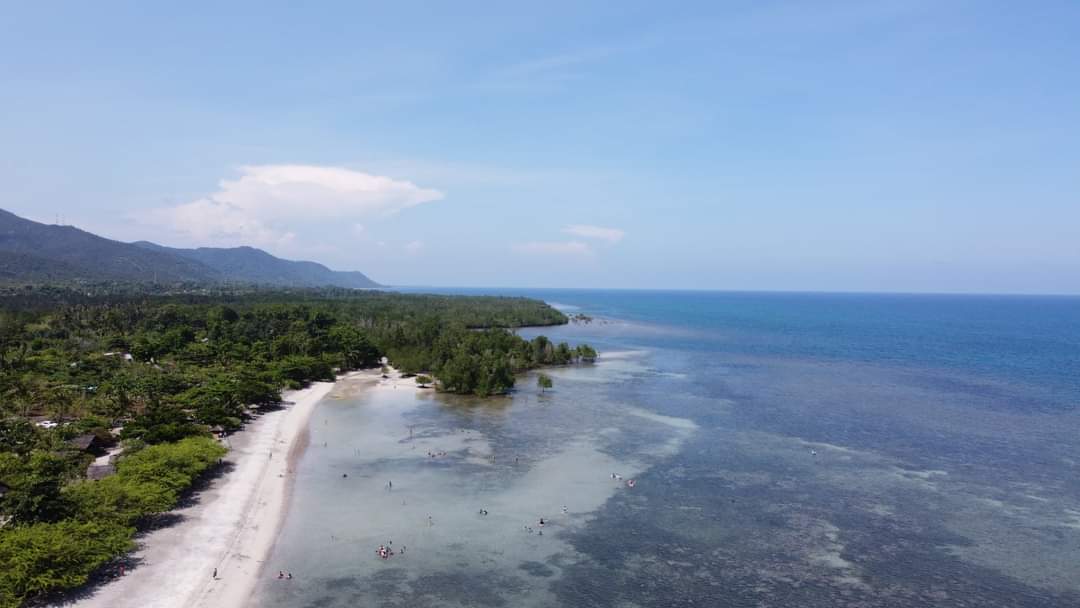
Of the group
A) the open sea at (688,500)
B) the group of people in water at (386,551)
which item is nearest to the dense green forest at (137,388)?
the open sea at (688,500)

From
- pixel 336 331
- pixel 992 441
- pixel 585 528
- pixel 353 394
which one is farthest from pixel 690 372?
pixel 585 528

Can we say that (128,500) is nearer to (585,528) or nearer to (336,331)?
(585,528)

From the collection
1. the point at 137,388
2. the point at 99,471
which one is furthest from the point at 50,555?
the point at 137,388

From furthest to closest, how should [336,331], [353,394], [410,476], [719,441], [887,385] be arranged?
[336,331]
[887,385]
[353,394]
[719,441]
[410,476]

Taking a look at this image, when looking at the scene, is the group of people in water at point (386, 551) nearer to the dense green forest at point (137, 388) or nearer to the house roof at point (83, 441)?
the dense green forest at point (137, 388)

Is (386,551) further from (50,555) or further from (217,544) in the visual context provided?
(50,555)

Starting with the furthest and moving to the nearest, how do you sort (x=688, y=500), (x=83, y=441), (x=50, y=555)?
(x=83, y=441) < (x=688, y=500) < (x=50, y=555)
